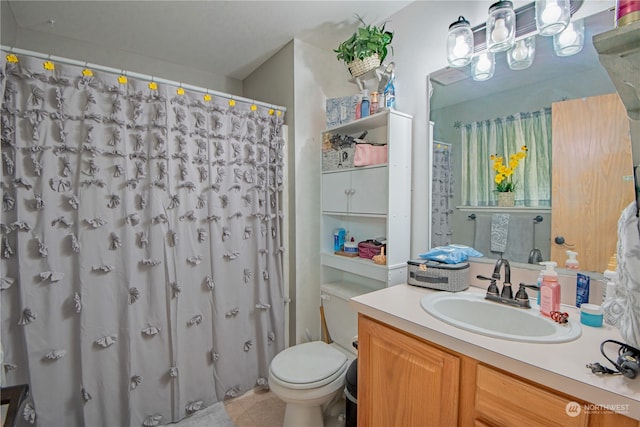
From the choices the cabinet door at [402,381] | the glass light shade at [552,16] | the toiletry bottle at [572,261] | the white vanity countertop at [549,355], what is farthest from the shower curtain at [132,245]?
the toiletry bottle at [572,261]

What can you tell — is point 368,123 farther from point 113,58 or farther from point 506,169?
point 113,58

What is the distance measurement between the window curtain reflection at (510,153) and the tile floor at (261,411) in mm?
1431

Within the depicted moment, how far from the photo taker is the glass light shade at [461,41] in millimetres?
1410

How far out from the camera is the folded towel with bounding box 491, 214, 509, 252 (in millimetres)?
1366

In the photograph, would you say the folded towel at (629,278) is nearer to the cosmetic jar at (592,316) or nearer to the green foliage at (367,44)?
the cosmetic jar at (592,316)

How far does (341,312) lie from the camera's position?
6.43 feet

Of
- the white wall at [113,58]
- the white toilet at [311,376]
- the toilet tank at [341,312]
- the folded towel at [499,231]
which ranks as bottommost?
the white toilet at [311,376]

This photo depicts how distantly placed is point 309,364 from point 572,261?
4.33ft

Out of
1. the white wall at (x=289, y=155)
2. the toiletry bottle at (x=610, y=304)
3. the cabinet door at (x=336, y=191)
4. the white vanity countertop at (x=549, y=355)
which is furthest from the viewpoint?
the white wall at (x=289, y=155)

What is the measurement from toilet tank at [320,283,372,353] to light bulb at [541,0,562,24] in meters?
1.63

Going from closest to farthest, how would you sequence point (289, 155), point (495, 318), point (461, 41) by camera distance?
point (495, 318) < point (461, 41) < point (289, 155)

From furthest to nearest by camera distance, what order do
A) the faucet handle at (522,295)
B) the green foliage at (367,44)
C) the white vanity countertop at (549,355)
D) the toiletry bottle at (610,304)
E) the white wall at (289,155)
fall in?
the white wall at (289,155)
the green foliage at (367,44)
the faucet handle at (522,295)
the toiletry bottle at (610,304)
the white vanity countertop at (549,355)

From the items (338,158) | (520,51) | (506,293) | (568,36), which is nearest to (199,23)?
(338,158)

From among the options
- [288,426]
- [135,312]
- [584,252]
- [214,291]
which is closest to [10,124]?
[135,312]
